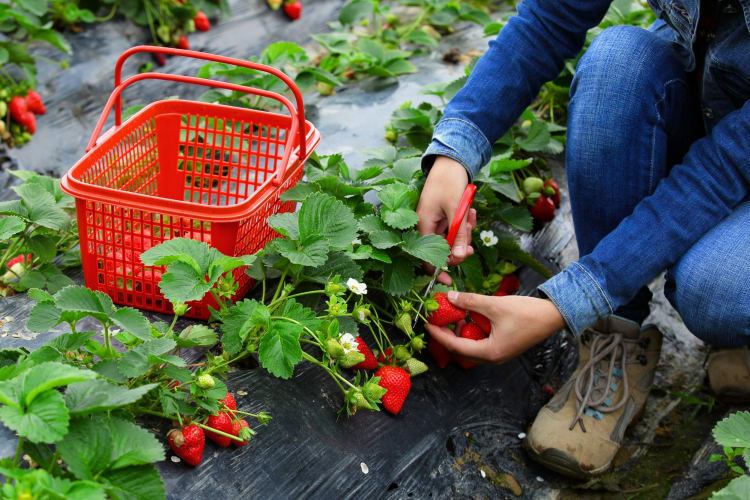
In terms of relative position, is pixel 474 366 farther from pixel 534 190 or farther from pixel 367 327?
pixel 534 190

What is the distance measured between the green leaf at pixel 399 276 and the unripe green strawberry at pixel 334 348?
226mm

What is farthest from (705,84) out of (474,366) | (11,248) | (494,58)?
(11,248)

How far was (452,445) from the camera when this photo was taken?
64.4 inches

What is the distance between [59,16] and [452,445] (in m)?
2.13

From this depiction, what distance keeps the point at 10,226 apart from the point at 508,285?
1.11 meters

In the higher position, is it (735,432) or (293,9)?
(735,432)

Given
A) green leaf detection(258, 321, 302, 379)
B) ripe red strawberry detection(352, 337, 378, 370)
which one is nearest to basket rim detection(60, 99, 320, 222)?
green leaf detection(258, 321, 302, 379)

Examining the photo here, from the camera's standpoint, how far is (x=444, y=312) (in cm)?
158

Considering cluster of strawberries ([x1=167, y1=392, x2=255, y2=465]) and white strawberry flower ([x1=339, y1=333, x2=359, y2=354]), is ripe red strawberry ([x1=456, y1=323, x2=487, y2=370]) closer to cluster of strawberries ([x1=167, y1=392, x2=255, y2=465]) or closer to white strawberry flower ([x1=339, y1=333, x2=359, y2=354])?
white strawberry flower ([x1=339, y1=333, x2=359, y2=354])

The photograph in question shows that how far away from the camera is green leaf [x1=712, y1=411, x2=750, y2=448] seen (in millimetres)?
1271

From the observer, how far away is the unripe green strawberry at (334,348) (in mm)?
1372

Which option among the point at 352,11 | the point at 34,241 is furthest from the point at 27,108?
the point at 352,11

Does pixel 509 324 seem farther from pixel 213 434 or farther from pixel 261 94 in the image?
pixel 261 94

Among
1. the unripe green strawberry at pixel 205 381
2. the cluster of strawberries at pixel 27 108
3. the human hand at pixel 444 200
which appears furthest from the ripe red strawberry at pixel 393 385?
the cluster of strawberries at pixel 27 108
